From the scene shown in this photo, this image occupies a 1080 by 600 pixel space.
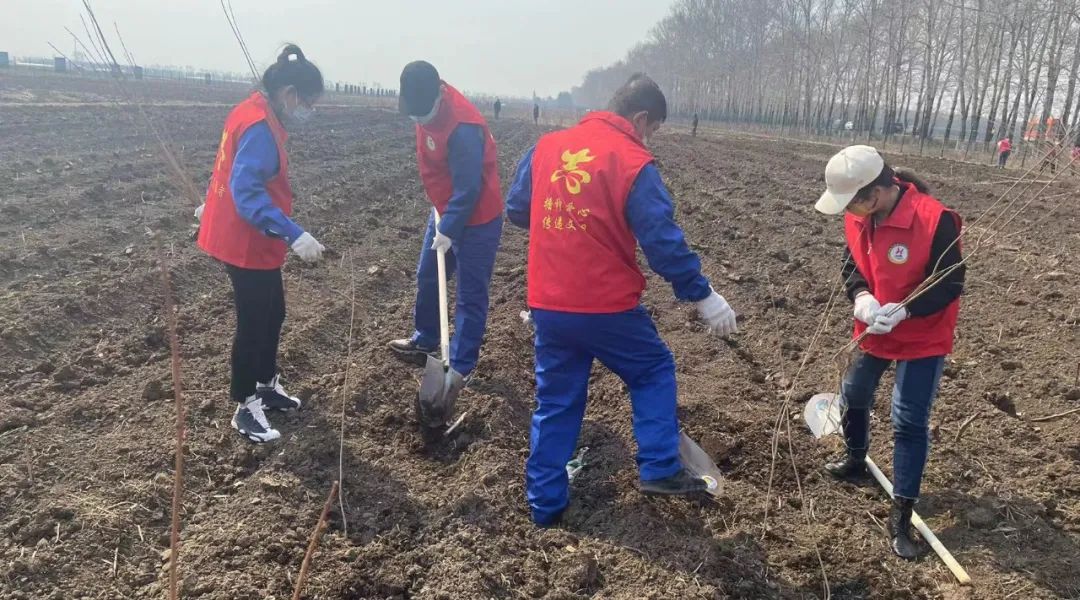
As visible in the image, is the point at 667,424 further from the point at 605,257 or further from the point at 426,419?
the point at 426,419

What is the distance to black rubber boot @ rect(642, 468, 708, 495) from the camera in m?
2.76

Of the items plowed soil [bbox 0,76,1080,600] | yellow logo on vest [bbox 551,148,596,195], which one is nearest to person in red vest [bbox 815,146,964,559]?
plowed soil [bbox 0,76,1080,600]

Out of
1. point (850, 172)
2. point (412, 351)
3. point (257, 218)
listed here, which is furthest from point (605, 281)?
point (412, 351)

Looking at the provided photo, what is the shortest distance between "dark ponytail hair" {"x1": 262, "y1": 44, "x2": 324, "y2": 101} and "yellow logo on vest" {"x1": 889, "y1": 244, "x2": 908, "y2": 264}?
8.58ft

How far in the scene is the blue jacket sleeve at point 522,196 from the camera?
10.0 ft

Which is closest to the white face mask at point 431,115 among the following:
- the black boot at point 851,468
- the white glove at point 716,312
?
the white glove at point 716,312

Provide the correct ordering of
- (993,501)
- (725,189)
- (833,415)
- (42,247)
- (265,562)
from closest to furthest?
(265,562), (993,501), (833,415), (42,247), (725,189)

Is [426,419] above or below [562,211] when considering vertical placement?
below

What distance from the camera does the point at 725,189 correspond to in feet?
38.2

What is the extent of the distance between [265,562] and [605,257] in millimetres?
1669

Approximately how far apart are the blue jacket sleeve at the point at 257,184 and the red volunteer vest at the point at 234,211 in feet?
0.15

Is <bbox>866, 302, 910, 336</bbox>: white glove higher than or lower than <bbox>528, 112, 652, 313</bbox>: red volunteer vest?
lower

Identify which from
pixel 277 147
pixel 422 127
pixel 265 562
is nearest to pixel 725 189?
pixel 422 127

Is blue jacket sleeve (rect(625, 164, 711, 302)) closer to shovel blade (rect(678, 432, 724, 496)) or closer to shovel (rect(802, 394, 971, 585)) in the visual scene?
shovel blade (rect(678, 432, 724, 496))
